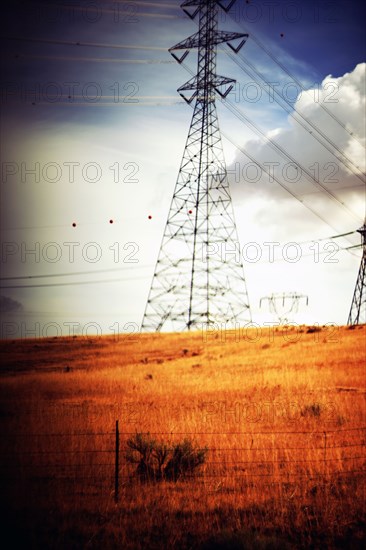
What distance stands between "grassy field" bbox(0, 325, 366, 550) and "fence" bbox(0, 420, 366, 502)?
4 cm

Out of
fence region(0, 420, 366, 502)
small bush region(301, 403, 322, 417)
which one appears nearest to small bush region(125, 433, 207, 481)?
fence region(0, 420, 366, 502)

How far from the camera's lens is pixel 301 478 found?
29.6 ft

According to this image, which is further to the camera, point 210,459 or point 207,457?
point 207,457

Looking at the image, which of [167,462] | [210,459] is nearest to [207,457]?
[210,459]

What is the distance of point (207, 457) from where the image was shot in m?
10.6

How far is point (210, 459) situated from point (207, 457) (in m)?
0.12

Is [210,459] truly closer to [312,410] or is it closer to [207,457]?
[207,457]

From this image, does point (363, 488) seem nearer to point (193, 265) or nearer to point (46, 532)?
point (46, 532)

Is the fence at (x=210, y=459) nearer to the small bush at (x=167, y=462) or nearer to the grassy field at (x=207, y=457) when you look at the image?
the grassy field at (x=207, y=457)

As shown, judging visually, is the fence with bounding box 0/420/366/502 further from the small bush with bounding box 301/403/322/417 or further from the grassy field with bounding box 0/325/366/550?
the small bush with bounding box 301/403/322/417

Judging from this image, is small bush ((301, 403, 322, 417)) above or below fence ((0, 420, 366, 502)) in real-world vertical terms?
above

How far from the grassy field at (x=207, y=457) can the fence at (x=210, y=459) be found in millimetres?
42

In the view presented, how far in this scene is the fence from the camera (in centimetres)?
903

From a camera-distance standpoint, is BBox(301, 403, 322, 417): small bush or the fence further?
BBox(301, 403, 322, 417): small bush
